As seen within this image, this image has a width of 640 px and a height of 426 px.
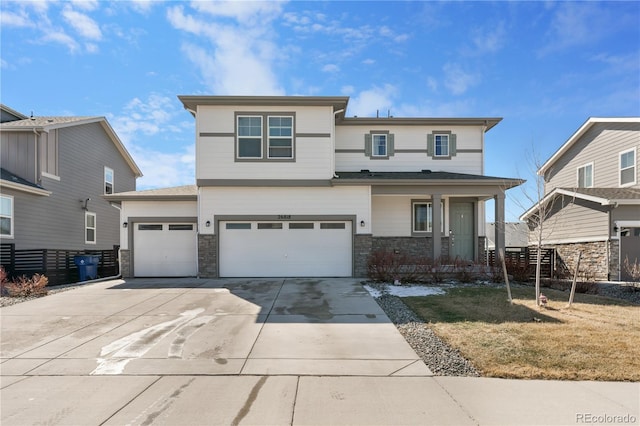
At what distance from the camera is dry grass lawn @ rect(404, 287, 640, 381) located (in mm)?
4902

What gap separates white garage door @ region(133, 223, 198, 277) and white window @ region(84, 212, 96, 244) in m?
6.36

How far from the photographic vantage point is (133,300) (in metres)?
9.77

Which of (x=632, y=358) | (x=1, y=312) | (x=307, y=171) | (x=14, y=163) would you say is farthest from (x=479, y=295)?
(x=14, y=163)

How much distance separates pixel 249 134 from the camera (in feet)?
45.3

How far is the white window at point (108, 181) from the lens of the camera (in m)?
20.5

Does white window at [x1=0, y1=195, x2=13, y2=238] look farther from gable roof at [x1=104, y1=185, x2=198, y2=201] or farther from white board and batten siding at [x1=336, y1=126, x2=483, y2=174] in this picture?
white board and batten siding at [x1=336, y1=126, x2=483, y2=174]

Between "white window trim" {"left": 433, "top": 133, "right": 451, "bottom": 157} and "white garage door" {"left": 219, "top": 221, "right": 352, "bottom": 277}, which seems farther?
"white window trim" {"left": 433, "top": 133, "right": 451, "bottom": 157}

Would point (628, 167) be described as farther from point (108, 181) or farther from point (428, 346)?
point (108, 181)

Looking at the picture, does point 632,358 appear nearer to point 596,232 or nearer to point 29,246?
point 596,232

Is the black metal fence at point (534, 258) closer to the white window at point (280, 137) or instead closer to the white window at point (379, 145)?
the white window at point (379, 145)

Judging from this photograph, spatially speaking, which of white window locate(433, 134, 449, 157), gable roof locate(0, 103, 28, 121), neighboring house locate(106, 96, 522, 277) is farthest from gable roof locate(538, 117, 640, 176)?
gable roof locate(0, 103, 28, 121)

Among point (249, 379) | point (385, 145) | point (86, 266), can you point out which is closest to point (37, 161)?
point (86, 266)

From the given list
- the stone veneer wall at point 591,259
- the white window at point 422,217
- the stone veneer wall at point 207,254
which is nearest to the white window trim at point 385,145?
the white window at point 422,217

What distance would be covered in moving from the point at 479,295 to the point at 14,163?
60.2 feet
